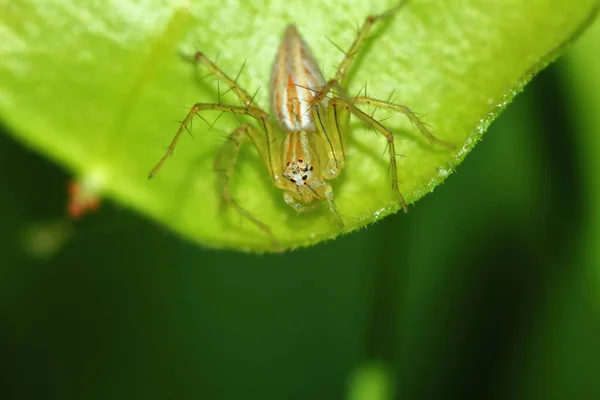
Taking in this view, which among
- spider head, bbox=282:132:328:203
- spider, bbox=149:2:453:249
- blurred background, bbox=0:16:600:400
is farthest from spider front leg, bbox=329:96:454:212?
blurred background, bbox=0:16:600:400

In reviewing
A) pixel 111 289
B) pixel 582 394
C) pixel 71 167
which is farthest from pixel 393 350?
pixel 111 289

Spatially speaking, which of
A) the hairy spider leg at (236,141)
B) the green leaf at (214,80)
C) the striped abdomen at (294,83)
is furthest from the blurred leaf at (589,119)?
the hairy spider leg at (236,141)

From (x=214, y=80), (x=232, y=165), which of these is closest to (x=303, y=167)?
(x=232, y=165)

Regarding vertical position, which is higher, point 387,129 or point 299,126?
point 299,126

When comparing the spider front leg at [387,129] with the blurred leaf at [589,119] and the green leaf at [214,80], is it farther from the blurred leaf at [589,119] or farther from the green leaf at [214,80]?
the blurred leaf at [589,119]

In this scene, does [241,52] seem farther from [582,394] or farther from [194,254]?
[582,394]

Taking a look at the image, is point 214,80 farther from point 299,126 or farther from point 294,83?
point 299,126
